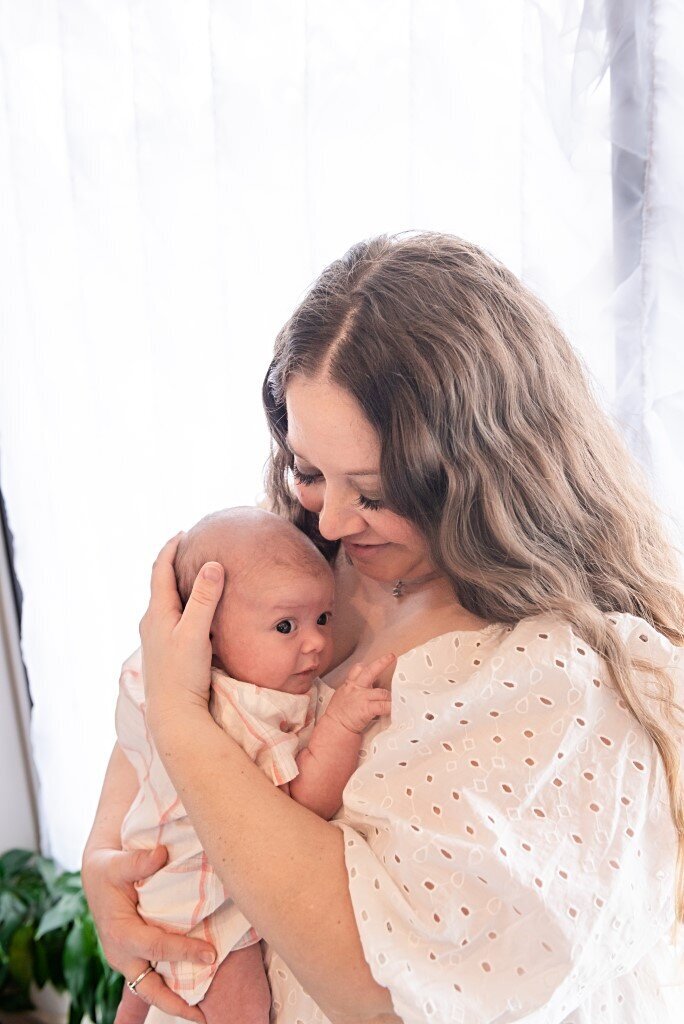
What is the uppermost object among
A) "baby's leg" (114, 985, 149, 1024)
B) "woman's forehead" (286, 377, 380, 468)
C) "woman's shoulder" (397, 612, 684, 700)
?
"woman's forehead" (286, 377, 380, 468)

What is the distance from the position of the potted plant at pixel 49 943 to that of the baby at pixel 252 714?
3.50 feet

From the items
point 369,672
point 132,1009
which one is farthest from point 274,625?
point 132,1009

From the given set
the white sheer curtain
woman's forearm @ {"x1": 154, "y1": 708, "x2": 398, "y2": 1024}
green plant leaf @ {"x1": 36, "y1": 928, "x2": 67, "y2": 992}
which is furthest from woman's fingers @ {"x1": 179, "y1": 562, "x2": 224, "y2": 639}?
green plant leaf @ {"x1": 36, "y1": 928, "x2": 67, "y2": 992}

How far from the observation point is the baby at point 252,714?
113 centimetres

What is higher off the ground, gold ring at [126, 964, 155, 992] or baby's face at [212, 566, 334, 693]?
baby's face at [212, 566, 334, 693]

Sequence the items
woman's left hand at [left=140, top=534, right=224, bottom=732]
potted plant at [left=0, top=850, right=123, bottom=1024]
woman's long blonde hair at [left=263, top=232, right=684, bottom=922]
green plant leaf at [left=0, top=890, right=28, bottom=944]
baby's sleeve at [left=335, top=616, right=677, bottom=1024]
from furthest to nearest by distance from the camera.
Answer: green plant leaf at [left=0, top=890, right=28, bottom=944]
potted plant at [left=0, top=850, right=123, bottom=1024]
woman's left hand at [left=140, top=534, right=224, bottom=732]
woman's long blonde hair at [left=263, top=232, right=684, bottom=922]
baby's sleeve at [left=335, top=616, right=677, bottom=1024]

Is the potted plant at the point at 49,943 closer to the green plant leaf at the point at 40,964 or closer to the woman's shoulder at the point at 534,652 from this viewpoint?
the green plant leaf at the point at 40,964

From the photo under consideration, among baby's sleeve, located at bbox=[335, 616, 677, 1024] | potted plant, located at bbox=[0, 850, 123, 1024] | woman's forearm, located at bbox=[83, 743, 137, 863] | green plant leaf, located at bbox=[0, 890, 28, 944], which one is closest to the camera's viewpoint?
baby's sleeve, located at bbox=[335, 616, 677, 1024]

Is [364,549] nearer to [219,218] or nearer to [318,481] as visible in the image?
[318,481]

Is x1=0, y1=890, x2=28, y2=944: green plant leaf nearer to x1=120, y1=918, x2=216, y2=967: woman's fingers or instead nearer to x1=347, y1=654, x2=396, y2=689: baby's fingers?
x1=120, y1=918, x2=216, y2=967: woman's fingers

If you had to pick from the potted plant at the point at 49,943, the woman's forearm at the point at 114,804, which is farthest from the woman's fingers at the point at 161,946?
the potted plant at the point at 49,943

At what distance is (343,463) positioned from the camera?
1113 mm

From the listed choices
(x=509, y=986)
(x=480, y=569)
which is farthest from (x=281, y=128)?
(x=509, y=986)

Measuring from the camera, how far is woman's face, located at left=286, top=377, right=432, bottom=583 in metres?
1.10
